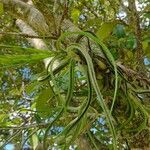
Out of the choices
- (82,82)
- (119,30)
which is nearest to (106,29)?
(119,30)

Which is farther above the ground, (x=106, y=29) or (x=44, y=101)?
(x=106, y=29)

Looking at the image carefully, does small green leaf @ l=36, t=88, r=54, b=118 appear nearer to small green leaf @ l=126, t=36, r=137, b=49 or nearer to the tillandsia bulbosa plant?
the tillandsia bulbosa plant

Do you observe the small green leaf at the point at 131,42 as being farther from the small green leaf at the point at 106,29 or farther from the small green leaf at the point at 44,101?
the small green leaf at the point at 44,101

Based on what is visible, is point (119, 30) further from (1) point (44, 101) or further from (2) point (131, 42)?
(1) point (44, 101)

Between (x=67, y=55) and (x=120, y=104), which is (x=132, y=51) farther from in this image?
(x=67, y=55)

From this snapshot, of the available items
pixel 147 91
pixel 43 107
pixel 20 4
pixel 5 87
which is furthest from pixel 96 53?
pixel 5 87

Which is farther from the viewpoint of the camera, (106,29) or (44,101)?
(106,29)

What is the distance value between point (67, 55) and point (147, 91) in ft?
0.66

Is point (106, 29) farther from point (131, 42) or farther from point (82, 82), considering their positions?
point (82, 82)

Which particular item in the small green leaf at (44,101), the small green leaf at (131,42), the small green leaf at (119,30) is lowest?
the small green leaf at (44,101)

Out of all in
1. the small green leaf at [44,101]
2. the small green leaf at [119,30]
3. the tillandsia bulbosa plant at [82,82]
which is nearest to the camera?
the tillandsia bulbosa plant at [82,82]

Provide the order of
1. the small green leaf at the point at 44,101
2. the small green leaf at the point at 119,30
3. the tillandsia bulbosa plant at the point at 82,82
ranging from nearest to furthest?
the tillandsia bulbosa plant at the point at 82,82 < the small green leaf at the point at 44,101 < the small green leaf at the point at 119,30

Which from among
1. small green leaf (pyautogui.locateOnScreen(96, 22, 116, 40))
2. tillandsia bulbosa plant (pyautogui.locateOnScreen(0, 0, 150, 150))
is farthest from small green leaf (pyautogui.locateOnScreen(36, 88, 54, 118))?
small green leaf (pyautogui.locateOnScreen(96, 22, 116, 40))

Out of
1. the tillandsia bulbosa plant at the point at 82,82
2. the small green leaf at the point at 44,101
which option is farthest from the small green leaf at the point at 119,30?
the small green leaf at the point at 44,101
